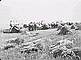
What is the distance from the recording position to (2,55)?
37.1ft

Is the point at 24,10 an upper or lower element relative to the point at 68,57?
upper

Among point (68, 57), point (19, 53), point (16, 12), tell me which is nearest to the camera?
point (68, 57)

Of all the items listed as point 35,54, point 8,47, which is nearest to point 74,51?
point 35,54

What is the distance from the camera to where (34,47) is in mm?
11273

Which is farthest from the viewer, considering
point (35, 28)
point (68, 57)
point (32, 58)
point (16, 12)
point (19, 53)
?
point (16, 12)

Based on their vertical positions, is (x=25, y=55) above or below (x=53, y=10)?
below

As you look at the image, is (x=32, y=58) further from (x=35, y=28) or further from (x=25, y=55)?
(x=35, y=28)

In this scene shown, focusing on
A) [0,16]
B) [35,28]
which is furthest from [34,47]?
[0,16]

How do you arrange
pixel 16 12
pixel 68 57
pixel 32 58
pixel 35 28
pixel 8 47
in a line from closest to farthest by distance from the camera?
1. pixel 68 57
2. pixel 32 58
3. pixel 8 47
4. pixel 35 28
5. pixel 16 12

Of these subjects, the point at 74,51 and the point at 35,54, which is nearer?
the point at 74,51

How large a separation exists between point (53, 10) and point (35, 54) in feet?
315

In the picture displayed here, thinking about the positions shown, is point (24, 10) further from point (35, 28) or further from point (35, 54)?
point (35, 54)

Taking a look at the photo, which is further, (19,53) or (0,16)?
(0,16)

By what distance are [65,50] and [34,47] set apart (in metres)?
2.25
